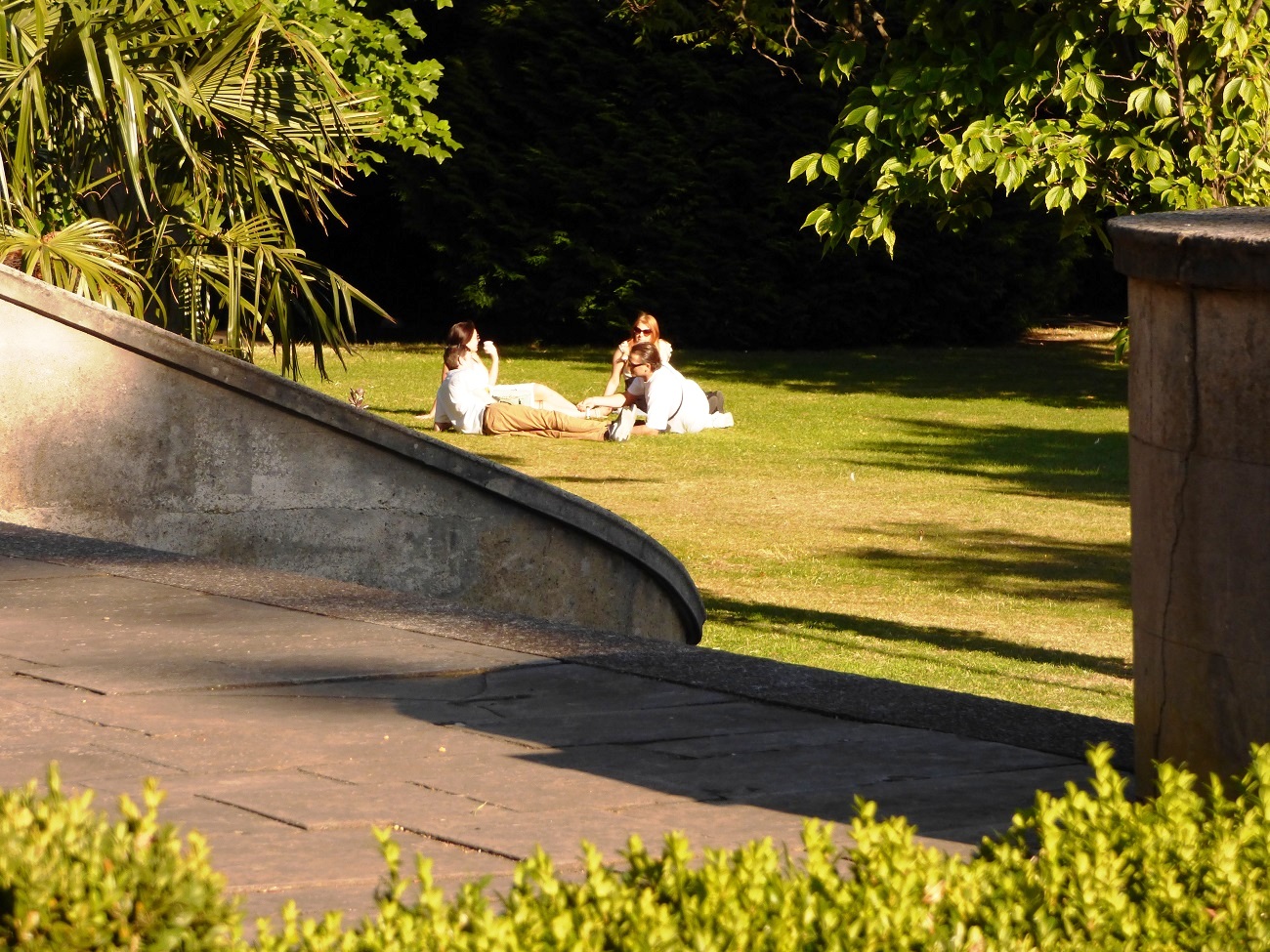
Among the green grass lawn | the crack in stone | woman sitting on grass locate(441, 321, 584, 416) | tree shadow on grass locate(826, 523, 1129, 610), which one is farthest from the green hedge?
woman sitting on grass locate(441, 321, 584, 416)

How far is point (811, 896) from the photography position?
212 cm

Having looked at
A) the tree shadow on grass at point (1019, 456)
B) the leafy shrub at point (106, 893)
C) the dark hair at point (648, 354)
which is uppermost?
the dark hair at point (648, 354)

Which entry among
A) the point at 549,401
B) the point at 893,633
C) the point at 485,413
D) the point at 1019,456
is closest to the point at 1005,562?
the point at 893,633

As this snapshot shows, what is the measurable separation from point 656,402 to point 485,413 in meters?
1.66

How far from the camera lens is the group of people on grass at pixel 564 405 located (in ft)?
55.0

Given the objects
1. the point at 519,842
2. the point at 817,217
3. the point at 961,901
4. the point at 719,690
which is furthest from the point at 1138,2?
the point at 961,901

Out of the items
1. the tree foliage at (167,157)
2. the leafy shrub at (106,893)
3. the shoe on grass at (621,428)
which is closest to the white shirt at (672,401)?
the shoe on grass at (621,428)

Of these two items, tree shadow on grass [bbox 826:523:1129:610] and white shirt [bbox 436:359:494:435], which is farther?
white shirt [bbox 436:359:494:435]

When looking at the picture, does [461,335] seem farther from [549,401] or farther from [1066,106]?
[1066,106]

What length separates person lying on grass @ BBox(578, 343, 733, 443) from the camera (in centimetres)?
1695

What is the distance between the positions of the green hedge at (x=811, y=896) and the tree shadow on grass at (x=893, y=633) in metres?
5.91

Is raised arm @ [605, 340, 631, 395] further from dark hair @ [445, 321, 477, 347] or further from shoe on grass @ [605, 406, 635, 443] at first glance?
dark hair @ [445, 321, 477, 347]

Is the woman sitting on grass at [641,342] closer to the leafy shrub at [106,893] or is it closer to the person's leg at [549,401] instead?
the person's leg at [549,401]

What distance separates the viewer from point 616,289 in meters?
26.2
